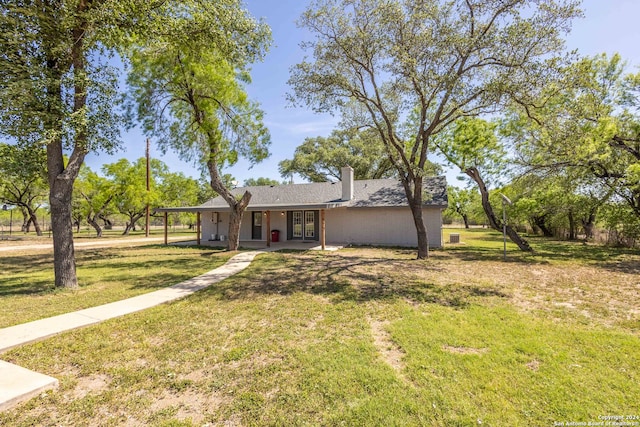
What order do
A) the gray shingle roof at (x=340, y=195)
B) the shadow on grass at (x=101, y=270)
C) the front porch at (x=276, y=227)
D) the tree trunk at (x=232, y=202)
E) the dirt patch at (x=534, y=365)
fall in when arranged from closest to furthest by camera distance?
1. the dirt patch at (x=534, y=365)
2. the shadow on grass at (x=101, y=270)
3. the tree trunk at (x=232, y=202)
4. the gray shingle roof at (x=340, y=195)
5. the front porch at (x=276, y=227)

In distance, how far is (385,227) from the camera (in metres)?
16.6

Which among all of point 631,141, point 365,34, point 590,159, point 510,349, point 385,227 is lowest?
point 510,349

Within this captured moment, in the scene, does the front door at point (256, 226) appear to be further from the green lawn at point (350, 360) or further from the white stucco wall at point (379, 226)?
the green lawn at point (350, 360)

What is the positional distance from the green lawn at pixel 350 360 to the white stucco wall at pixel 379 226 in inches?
355

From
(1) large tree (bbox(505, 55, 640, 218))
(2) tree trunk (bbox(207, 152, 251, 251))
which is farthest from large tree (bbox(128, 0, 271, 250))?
(1) large tree (bbox(505, 55, 640, 218))

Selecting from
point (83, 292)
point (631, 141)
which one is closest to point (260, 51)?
point (83, 292)

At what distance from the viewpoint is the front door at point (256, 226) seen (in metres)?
18.5

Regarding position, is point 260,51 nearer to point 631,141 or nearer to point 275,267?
point 275,267

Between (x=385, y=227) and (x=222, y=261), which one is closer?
(x=222, y=261)

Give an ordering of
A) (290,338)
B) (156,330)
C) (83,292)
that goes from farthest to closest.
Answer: (83,292), (156,330), (290,338)

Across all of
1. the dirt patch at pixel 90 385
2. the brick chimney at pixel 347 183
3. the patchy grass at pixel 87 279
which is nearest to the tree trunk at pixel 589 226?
the brick chimney at pixel 347 183

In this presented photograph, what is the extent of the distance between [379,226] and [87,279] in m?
12.9

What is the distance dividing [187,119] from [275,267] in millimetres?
8723

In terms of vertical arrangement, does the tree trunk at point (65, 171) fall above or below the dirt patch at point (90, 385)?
above
